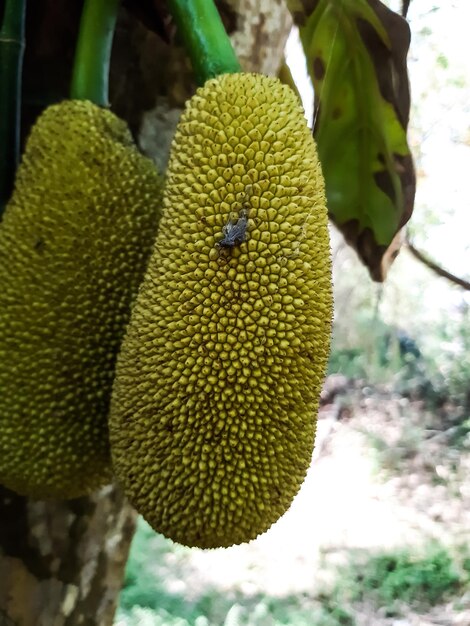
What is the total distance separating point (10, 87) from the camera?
0.54 meters

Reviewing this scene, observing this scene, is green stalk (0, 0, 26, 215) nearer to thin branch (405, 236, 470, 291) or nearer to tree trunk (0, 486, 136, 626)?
tree trunk (0, 486, 136, 626)

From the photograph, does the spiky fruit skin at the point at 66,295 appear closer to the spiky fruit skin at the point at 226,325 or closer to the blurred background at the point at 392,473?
the spiky fruit skin at the point at 226,325

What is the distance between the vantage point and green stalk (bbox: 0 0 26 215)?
53 centimetres

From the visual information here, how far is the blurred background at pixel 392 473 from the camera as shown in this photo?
1400 mm

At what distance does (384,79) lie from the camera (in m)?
0.68

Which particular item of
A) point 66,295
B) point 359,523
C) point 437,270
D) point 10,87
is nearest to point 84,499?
point 66,295

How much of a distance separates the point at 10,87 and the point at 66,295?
187 millimetres

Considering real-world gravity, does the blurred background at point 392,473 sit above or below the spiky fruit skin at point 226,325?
below

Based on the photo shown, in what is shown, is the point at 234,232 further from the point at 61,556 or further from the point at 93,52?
the point at 61,556

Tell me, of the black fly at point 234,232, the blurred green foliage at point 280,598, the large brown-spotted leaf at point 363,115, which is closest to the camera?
the black fly at point 234,232

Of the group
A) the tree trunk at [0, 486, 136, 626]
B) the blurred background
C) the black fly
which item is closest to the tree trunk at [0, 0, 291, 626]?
the tree trunk at [0, 486, 136, 626]

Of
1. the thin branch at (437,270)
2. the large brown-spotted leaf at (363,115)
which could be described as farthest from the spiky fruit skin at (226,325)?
the thin branch at (437,270)

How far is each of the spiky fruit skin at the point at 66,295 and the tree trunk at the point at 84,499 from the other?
98mm

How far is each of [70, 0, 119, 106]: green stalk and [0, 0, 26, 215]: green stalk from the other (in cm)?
5
